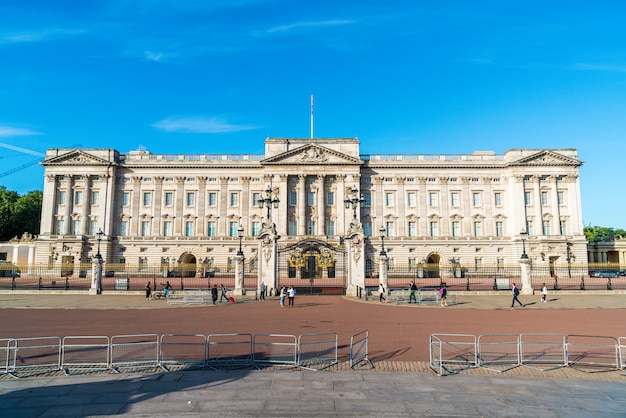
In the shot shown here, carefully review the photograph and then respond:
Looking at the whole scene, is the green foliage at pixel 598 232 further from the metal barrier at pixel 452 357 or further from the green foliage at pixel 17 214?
the green foliage at pixel 17 214

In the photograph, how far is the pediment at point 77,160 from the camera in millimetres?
57375

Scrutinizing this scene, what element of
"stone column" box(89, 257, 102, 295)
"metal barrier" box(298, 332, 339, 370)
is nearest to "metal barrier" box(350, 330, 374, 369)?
"metal barrier" box(298, 332, 339, 370)

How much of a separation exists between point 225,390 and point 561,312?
68.5ft

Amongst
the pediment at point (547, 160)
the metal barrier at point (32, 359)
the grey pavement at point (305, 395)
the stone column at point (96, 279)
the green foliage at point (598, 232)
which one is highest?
the pediment at point (547, 160)

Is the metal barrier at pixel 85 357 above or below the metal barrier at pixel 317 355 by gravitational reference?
above

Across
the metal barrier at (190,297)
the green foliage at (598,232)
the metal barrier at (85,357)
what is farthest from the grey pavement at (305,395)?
the green foliage at (598,232)

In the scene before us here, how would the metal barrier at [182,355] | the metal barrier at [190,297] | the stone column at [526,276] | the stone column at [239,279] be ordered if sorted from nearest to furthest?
the metal barrier at [182,355], the metal barrier at [190,297], the stone column at [239,279], the stone column at [526,276]

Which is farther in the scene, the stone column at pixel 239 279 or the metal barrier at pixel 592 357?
the stone column at pixel 239 279

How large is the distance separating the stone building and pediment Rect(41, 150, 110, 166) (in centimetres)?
15

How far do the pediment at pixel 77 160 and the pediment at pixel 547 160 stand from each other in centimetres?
6097

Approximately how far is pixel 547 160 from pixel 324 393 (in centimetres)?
6080

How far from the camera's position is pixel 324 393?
9.02m

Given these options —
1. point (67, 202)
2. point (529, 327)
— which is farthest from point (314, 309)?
point (67, 202)

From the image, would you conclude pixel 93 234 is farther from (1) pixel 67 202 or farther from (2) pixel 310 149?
(2) pixel 310 149
